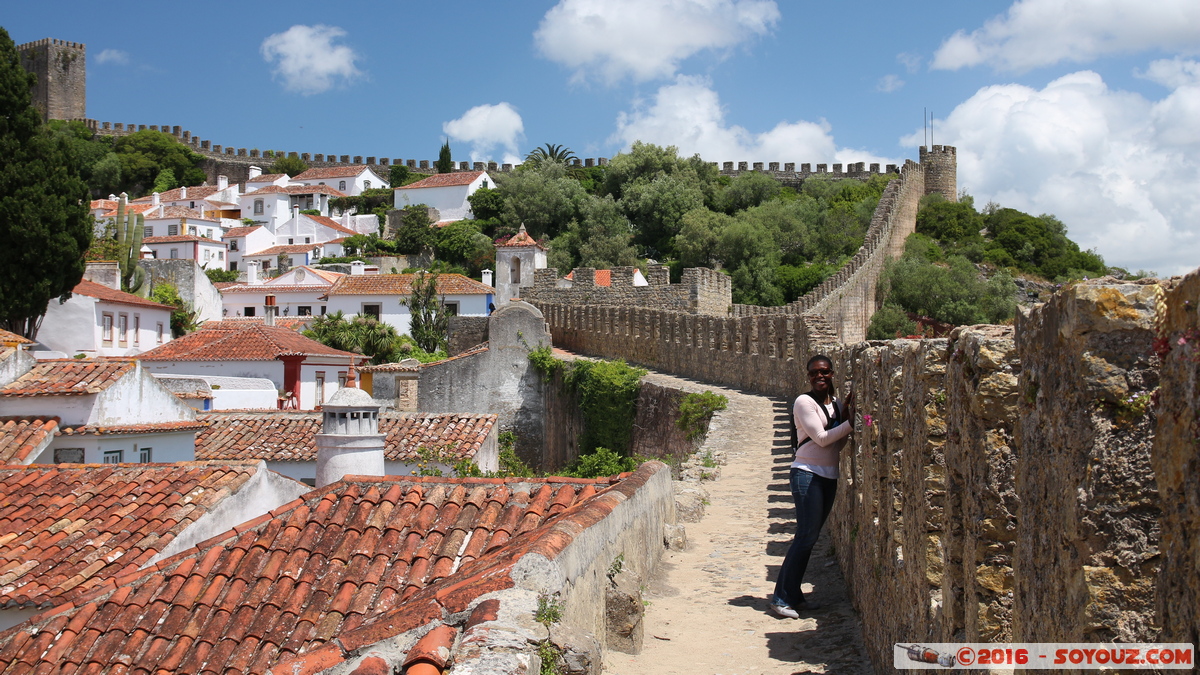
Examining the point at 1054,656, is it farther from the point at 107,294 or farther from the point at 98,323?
the point at 107,294

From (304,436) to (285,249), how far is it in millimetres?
50208

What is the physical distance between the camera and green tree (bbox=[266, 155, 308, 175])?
8664 cm

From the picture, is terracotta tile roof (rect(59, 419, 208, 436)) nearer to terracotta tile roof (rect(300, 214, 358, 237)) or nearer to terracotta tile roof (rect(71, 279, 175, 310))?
terracotta tile roof (rect(71, 279, 175, 310))

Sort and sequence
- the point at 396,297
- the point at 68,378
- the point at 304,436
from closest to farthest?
the point at 68,378 → the point at 304,436 → the point at 396,297

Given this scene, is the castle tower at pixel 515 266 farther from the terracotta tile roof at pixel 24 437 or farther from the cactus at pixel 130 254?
the terracotta tile roof at pixel 24 437

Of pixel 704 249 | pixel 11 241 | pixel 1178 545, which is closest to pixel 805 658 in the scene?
pixel 1178 545

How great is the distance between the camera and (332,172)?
81312 mm

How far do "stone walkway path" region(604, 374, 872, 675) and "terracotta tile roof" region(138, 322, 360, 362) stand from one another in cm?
2120

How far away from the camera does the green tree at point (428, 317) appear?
40906 mm

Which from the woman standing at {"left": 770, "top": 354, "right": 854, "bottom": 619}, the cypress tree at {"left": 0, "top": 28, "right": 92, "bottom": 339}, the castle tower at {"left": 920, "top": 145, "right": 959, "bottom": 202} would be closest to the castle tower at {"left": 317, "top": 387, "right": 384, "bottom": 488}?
the woman standing at {"left": 770, "top": 354, "right": 854, "bottom": 619}

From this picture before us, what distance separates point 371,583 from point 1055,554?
16.5 ft

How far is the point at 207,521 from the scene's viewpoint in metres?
10.2

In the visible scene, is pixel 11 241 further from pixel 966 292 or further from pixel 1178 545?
pixel 966 292

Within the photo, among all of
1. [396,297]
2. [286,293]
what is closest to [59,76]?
[286,293]
